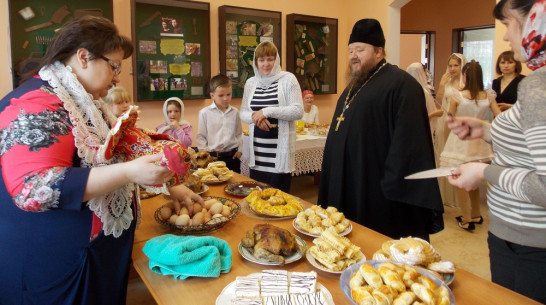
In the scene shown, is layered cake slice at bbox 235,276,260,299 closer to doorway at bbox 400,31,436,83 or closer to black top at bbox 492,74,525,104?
black top at bbox 492,74,525,104

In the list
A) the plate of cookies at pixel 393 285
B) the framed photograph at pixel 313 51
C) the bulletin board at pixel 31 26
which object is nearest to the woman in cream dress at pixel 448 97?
the framed photograph at pixel 313 51

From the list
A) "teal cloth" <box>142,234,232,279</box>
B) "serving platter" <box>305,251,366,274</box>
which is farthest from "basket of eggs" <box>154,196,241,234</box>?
"serving platter" <box>305,251,366,274</box>

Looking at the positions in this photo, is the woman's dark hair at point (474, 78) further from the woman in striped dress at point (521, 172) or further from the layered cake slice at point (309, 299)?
the layered cake slice at point (309, 299)

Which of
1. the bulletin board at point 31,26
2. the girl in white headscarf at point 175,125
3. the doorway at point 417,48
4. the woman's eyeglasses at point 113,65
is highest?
the doorway at point 417,48

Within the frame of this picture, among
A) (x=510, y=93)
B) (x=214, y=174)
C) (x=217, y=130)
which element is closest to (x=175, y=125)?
(x=217, y=130)

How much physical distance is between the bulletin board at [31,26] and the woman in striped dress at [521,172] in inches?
158

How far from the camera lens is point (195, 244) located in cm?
136

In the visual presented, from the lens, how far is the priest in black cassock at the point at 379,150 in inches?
78.8

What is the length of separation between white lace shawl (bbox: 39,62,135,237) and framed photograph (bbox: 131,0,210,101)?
344 cm

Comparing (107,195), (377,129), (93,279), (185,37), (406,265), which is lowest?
(93,279)

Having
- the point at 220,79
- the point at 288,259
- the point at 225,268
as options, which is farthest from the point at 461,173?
the point at 220,79

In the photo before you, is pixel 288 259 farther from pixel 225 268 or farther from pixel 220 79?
pixel 220 79

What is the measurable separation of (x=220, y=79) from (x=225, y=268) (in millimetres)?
2643

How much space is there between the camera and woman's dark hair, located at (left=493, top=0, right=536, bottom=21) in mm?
1233
